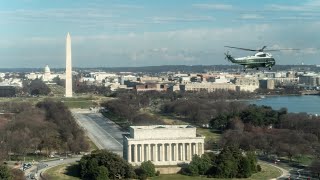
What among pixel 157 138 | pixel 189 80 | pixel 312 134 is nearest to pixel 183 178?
pixel 157 138

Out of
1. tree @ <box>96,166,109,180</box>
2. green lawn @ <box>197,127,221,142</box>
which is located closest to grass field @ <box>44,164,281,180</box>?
tree @ <box>96,166,109,180</box>

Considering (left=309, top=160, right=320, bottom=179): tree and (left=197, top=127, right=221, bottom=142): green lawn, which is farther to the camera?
(left=197, top=127, right=221, bottom=142): green lawn


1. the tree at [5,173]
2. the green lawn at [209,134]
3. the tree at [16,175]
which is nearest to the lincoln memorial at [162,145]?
the tree at [16,175]

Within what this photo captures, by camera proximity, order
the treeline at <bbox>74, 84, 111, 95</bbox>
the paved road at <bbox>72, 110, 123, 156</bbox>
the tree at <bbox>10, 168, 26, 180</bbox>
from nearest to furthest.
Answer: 1. the tree at <bbox>10, 168, 26, 180</bbox>
2. the paved road at <bbox>72, 110, 123, 156</bbox>
3. the treeline at <bbox>74, 84, 111, 95</bbox>

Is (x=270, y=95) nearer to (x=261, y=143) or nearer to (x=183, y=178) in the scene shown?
(x=261, y=143)

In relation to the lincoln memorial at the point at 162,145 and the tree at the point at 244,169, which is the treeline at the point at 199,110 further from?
the tree at the point at 244,169

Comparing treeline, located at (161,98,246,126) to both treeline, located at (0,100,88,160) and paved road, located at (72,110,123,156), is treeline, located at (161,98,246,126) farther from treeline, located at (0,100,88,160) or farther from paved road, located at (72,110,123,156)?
treeline, located at (0,100,88,160)

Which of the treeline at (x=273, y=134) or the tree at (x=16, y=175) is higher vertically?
the treeline at (x=273, y=134)

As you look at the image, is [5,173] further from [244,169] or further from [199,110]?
[199,110]
